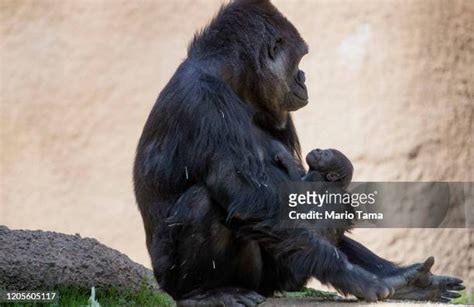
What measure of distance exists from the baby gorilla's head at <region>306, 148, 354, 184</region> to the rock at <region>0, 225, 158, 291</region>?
125 centimetres

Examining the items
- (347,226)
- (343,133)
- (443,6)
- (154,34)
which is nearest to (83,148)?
(154,34)

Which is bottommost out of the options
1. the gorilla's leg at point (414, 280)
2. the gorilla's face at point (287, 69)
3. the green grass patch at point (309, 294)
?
the gorilla's leg at point (414, 280)

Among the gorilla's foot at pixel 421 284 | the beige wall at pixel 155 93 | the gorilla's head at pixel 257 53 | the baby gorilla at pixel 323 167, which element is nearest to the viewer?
the gorilla's foot at pixel 421 284

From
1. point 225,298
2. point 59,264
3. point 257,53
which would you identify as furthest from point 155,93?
point 225,298

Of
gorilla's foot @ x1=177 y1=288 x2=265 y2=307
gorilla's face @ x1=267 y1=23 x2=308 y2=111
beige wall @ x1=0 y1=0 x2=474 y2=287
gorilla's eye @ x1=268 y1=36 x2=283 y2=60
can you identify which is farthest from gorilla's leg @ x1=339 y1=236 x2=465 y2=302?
beige wall @ x1=0 y1=0 x2=474 y2=287

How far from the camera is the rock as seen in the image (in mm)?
5293

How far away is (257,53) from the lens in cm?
515

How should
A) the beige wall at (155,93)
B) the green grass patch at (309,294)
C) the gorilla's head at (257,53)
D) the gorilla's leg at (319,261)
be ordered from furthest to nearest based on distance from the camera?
the beige wall at (155,93)
the green grass patch at (309,294)
the gorilla's head at (257,53)
the gorilla's leg at (319,261)

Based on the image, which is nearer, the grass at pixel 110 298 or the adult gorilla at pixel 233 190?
the adult gorilla at pixel 233 190

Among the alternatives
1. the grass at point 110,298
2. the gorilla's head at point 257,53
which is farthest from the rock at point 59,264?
the gorilla's head at point 257,53

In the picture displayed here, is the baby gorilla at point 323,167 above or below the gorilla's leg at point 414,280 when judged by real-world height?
above

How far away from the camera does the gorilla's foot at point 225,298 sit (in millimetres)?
4656

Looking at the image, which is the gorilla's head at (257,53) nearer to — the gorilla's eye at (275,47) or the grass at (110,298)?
the gorilla's eye at (275,47)

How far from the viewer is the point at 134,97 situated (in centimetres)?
839
